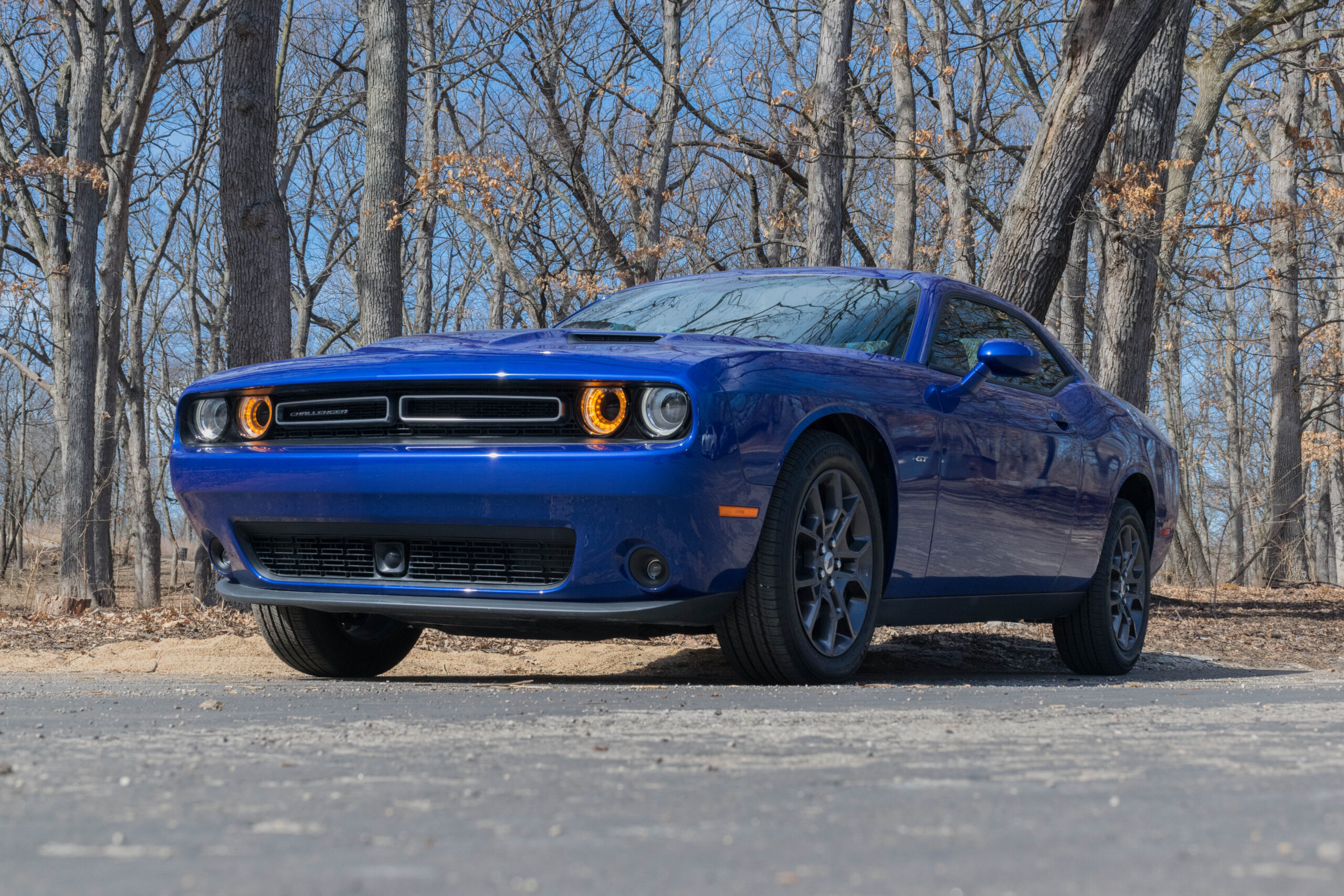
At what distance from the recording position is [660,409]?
3.97 metres

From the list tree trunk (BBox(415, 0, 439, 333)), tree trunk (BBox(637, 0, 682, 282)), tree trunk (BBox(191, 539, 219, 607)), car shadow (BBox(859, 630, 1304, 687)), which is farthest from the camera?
tree trunk (BBox(415, 0, 439, 333))

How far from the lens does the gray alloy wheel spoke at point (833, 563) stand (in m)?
4.36

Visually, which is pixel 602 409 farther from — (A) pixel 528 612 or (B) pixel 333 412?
(B) pixel 333 412

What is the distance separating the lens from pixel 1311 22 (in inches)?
902

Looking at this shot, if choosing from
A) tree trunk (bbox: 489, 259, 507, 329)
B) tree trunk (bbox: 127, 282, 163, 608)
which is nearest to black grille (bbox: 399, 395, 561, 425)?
tree trunk (bbox: 127, 282, 163, 608)

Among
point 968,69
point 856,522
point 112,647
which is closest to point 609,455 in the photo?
point 856,522

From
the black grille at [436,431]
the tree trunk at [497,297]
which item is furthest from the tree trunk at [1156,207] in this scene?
the tree trunk at [497,297]

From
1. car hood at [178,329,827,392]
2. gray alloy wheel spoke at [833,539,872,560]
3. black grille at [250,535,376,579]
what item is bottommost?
black grille at [250,535,376,579]

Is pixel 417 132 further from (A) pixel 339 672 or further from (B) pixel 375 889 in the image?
(B) pixel 375 889

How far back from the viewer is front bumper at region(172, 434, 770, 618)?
3906 millimetres

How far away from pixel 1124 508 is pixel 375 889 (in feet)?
18.5

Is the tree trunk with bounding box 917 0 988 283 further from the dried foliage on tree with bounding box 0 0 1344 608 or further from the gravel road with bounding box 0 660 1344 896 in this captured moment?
the gravel road with bounding box 0 660 1344 896

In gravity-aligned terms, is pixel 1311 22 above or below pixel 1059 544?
above

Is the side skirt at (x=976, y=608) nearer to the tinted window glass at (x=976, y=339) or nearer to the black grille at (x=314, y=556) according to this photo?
the tinted window glass at (x=976, y=339)
